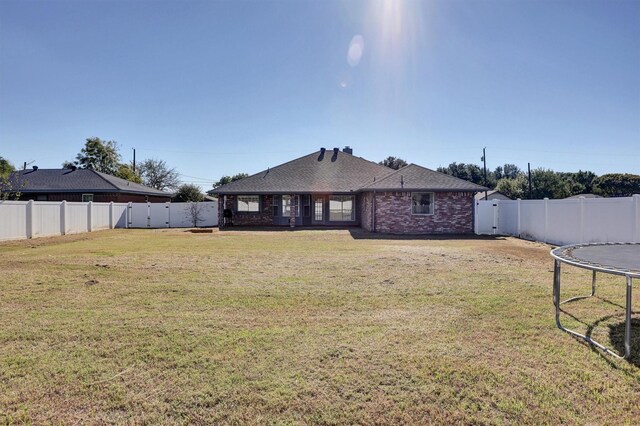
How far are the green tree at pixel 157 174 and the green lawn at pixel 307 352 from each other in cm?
4746

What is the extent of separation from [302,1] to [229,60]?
17.2 feet

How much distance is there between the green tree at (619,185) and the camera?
5844cm

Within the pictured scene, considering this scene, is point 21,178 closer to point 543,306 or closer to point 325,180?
point 325,180

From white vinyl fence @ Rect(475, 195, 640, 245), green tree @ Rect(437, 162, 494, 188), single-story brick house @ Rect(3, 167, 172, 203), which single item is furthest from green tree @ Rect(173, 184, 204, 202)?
green tree @ Rect(437, 162, 494, 188)

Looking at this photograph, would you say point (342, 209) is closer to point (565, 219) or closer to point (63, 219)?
point (565, 219)

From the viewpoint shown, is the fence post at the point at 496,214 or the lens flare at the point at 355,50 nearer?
the lens flare at the point at 355,50

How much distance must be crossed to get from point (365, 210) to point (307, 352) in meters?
18.2

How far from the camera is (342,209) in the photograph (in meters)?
23.7

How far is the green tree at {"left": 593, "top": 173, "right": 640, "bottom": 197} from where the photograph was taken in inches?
2301

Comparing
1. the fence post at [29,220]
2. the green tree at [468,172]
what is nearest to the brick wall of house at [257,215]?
the fence post at [29,220]

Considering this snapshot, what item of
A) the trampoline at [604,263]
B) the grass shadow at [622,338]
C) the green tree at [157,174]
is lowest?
the grass shadow at [622,338]

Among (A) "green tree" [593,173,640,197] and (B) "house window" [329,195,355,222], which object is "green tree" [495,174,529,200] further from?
(B) "house window" [329,195,355,222]

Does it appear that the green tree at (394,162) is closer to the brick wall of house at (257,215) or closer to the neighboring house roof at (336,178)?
the neighboring house roof at (336,178)

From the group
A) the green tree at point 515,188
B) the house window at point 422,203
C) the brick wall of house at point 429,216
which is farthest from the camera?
the green tree at point 515,188
